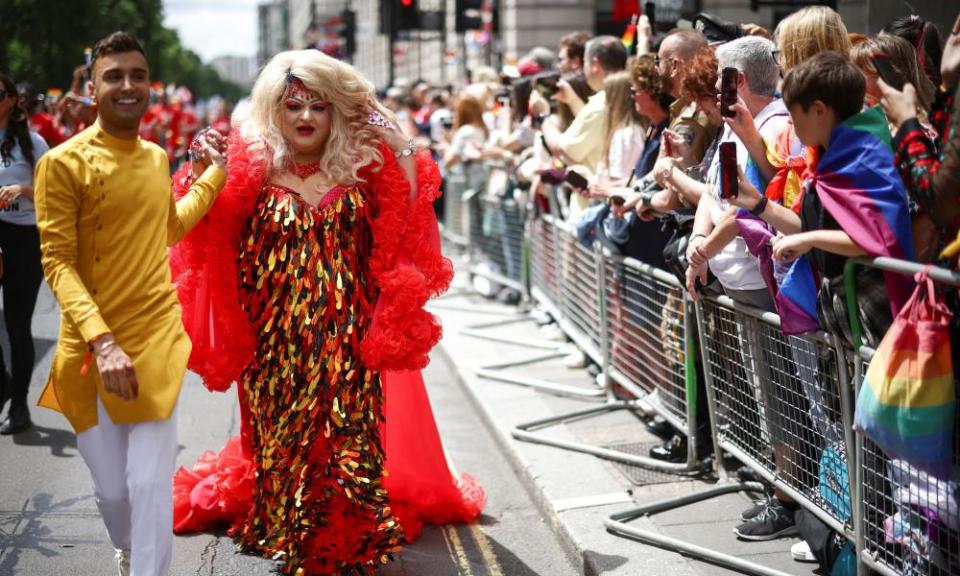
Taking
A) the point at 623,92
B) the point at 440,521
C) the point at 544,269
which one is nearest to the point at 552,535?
the point at 440,521

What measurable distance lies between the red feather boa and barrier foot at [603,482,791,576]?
3.79 ft

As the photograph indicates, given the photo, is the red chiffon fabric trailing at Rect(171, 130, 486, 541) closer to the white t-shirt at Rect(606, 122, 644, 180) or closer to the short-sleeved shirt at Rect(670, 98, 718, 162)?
the short-sleeved shirt at Rect(670, 98, 718, 162)

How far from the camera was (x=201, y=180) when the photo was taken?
14.4 feet

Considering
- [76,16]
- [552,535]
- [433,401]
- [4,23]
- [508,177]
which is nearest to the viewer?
[552,535]

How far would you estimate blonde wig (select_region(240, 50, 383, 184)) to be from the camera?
4.55 meters

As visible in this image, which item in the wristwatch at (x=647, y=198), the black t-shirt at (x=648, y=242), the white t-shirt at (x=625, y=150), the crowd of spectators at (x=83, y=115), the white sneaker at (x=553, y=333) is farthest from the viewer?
the white sneaker at (x=553, y=333)

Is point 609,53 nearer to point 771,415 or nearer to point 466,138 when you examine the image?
point 771,415

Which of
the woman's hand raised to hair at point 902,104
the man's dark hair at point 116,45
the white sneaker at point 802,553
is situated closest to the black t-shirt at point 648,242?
the white sneaker at point 802,553

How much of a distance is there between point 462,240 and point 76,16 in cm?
3446

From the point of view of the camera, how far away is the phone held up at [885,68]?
391cm

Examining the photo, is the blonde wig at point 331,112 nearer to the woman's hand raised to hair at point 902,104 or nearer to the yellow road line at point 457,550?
the yellow road line at point 457,550

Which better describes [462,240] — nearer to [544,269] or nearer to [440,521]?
[544,269]

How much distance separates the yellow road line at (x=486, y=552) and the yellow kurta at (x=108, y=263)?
5.55 feet

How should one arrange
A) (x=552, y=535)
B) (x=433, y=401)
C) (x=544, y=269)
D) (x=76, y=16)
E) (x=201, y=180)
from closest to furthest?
(x=201, y=180) < (x=552, y=535) < (x=433, y=401) < (x=544, y=269) < (x=76, y=16)
